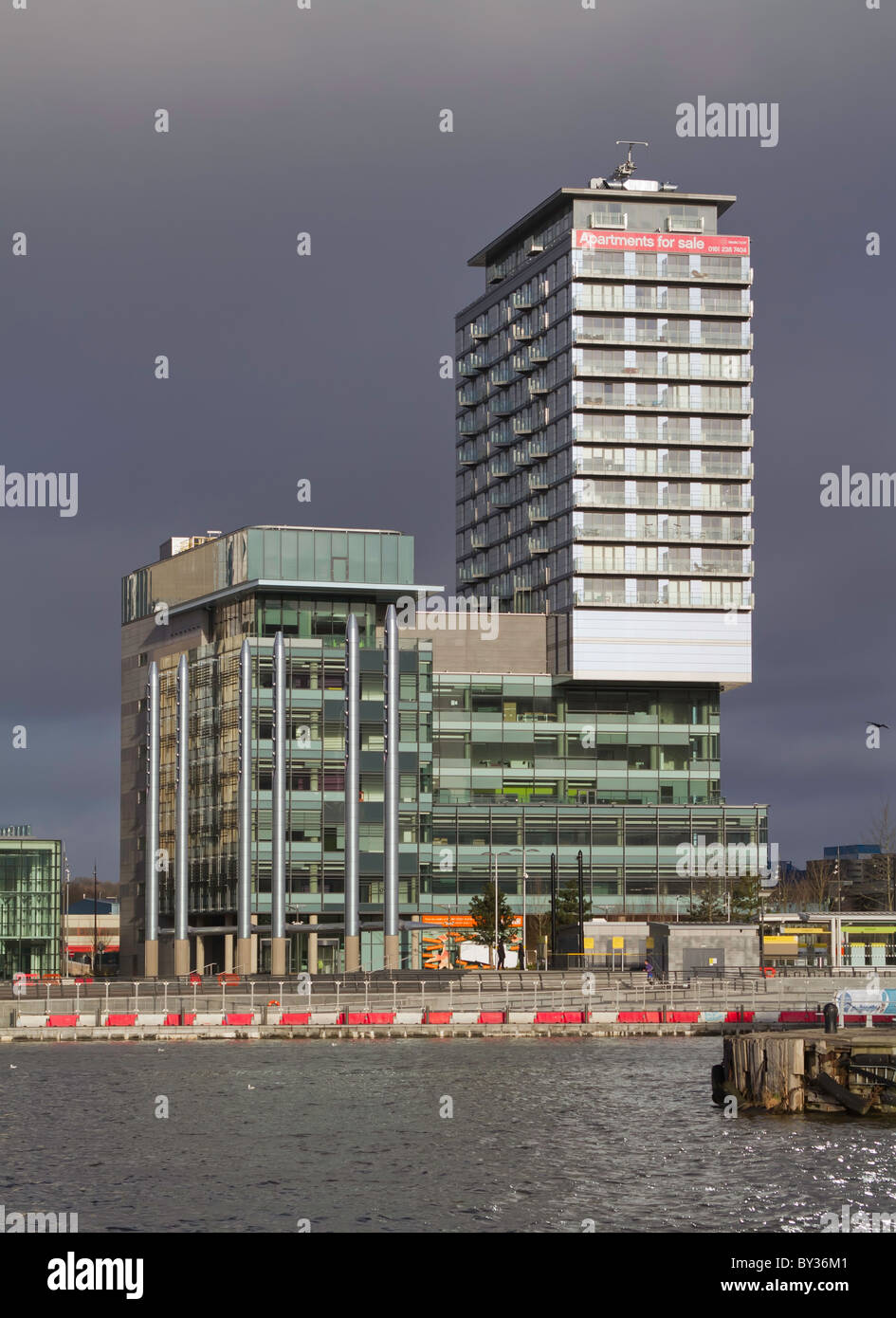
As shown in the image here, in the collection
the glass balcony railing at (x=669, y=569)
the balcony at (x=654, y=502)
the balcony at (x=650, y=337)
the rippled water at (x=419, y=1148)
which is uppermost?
the balcony at (x=650, y=337)

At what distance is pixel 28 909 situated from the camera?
181 metres

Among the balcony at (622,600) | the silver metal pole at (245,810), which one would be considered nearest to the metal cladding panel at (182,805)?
the silver metal pole at (245,810)

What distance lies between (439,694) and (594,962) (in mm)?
42817

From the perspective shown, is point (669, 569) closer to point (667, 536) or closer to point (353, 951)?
point (667, 536)

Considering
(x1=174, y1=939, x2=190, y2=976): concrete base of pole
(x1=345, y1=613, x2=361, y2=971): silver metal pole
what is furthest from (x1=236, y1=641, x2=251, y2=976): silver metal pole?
(x1=345, y1=613, x2=361, y2=971): silver metal pole

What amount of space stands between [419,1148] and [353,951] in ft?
285

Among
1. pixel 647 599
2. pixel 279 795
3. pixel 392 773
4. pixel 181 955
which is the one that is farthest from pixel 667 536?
pixel 181 955

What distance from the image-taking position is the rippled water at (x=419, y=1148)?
4131cm

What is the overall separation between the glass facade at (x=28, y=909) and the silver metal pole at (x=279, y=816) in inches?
1735

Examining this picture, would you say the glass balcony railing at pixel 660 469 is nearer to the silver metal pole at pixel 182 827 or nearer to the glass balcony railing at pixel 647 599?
the glass balcony railing at pixel 647 599

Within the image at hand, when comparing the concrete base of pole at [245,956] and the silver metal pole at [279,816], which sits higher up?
the silver metal pole at [279,816]

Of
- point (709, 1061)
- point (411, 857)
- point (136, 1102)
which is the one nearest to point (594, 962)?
point (411, 857)

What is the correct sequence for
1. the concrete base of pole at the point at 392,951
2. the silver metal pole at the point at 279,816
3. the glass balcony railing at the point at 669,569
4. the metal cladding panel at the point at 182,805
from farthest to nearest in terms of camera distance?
the glass balcony railing at the point at 669,569 < the metal cladding panel at the point at 182,805 < the silver metal pole at the point at 279,816 < the concrete base of pole at the point at 392,951

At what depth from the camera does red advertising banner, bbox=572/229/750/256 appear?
178500 mm
